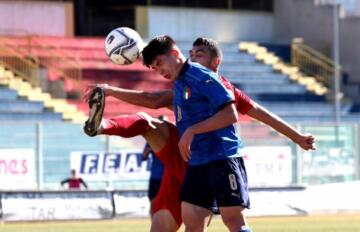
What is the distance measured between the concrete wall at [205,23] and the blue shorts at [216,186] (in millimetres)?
32393

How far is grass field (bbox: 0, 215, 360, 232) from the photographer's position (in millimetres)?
20203

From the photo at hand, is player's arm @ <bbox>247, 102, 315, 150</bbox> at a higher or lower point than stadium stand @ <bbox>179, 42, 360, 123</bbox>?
higher

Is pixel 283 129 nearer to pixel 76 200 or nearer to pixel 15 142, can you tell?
pixel 76 200

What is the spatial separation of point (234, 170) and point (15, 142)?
17166mm

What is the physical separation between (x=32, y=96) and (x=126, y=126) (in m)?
24.1

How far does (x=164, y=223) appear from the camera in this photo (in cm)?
1048

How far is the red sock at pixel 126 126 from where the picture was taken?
33.5 ft

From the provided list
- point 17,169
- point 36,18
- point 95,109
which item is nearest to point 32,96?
point 36,18

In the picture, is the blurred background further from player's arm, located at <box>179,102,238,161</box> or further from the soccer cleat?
player's arm, located at <box>179,102,238,161</box>

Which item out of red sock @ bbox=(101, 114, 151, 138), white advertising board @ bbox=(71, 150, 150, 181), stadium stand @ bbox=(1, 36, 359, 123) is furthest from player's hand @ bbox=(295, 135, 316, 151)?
stadium stand @ bbox=(1, 36, 359, 123)

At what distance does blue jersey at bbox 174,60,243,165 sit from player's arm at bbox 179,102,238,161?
5 centimetres

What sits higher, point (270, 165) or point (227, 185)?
point (227, 185)

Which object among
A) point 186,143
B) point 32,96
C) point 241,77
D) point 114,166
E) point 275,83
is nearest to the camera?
point 186,143

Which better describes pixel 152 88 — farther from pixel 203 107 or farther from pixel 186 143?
pixel 186 143
